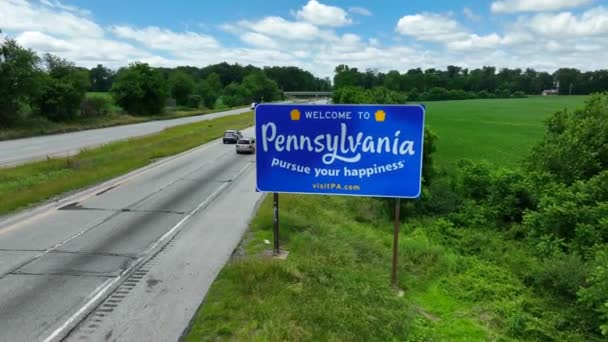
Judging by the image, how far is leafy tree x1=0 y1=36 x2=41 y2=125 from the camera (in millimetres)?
41438

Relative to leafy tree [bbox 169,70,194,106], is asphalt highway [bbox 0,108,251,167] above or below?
below

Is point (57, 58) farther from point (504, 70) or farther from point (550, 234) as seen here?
point (504, 70)

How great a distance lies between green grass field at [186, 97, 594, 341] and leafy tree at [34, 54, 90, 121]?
46.1 m

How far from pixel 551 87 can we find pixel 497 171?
191317 mm

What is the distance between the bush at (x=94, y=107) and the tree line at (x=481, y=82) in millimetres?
104780

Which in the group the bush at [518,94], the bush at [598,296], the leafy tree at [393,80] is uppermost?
the leafy tree at [393,80]

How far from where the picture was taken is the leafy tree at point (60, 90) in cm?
4888

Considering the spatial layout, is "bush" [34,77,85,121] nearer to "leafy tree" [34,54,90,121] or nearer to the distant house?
"leafy tree" [34,54,90,121]

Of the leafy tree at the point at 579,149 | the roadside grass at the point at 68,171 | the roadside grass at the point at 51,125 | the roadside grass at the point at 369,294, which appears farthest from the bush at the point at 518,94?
the roadside grass at the point at 369,294

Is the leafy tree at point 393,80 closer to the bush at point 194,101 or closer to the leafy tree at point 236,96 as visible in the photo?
the leafy tree at point 236,96

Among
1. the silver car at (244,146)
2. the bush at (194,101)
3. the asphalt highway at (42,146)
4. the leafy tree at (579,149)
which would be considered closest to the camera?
the leafy tree at (579,149)

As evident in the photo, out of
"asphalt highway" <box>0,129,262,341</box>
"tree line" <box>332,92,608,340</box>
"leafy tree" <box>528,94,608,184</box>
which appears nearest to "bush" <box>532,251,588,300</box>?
"tree line" <box>332,92,608,340</box>

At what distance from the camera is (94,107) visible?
57.6m

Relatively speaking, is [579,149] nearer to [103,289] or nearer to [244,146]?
[103,289]
